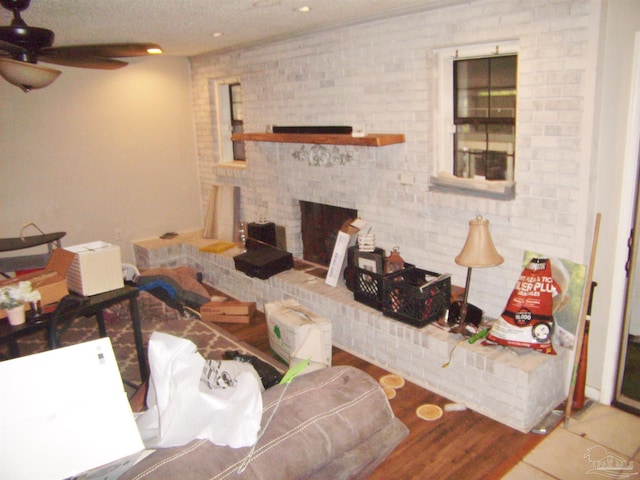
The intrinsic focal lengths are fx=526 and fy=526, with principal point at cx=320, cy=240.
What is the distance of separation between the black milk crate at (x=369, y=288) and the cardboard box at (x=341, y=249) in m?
0.35

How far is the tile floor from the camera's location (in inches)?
104

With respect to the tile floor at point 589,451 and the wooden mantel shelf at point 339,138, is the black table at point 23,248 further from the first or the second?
the tile floor at point 589,451

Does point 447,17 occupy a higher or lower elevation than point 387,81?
higher

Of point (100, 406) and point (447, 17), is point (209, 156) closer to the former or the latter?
point (447, 17)

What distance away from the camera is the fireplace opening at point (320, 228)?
476 cm

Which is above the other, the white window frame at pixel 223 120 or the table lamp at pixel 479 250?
the white window frame at pixel 223 120

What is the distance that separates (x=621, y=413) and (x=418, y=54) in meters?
2.62

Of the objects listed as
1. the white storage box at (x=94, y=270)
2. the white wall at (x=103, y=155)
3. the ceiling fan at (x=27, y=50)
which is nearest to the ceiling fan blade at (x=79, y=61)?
the ceiling fan at (x=27, y=50)

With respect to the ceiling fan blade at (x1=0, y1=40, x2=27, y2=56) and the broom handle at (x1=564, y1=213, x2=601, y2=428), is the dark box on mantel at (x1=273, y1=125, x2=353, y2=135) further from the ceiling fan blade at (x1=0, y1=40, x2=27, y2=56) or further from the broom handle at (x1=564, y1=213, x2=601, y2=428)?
the ceiling fan blade at (x1=0, y1=40, x2=27, y2=56)

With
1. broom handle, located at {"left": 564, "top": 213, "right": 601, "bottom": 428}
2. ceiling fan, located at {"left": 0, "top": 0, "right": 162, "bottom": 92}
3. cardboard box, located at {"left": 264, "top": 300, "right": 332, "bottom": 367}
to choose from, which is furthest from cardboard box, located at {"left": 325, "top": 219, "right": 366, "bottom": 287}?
ceiling fan, located at {"left": 0, "top": 0, "right": 162, "bottom": 92}

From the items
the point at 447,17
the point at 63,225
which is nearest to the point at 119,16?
the point at 447,17

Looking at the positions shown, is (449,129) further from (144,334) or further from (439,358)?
(144,334)

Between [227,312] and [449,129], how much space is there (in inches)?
95.5

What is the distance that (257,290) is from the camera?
4.88 m
